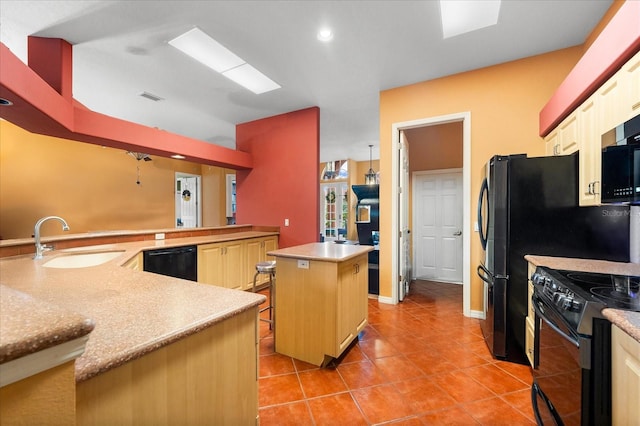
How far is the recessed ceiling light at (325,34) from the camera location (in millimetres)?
2480

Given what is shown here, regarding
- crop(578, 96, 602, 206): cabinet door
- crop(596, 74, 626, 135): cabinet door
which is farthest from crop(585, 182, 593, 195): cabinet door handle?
crop(596, 74, 626, 135): cabinet door

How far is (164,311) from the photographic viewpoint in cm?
95

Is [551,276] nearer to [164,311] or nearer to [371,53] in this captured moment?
[164,311]

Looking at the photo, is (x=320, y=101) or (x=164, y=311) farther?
(x=320, y=101)

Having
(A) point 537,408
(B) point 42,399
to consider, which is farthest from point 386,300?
(B) point 42,399

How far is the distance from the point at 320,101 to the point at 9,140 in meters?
4.55

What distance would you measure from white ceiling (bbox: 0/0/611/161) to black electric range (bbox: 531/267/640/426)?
2223 millimetres

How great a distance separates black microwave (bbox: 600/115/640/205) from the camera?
1.36 metres

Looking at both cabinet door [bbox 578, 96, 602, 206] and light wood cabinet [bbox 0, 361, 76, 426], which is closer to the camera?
light wood cabinet [bbox 0, 361, 76, 426]

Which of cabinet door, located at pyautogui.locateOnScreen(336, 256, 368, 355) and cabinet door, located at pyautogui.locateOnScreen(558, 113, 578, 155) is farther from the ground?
cabinet door, located at pyautogui.locateOnScreen(558, 113, 578, 155)

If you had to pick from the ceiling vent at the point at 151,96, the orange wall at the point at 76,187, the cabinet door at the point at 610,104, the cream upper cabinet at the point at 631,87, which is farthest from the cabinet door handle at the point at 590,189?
the orange wall at the point at 76,187

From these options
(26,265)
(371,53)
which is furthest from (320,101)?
(26,265)

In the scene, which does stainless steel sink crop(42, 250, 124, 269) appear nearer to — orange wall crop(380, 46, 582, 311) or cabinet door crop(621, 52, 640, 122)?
orange wall crop(380, 46, 582, 311)

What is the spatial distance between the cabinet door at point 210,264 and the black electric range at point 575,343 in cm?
338
